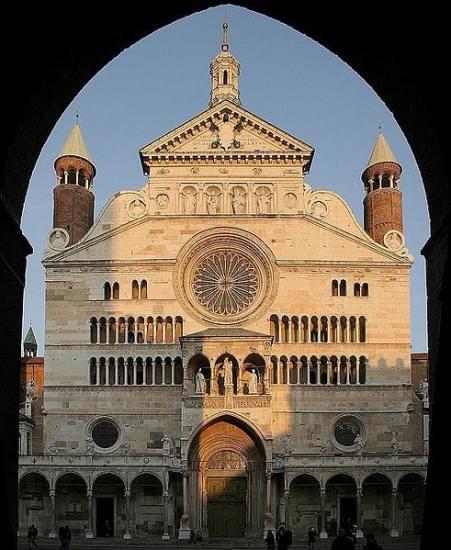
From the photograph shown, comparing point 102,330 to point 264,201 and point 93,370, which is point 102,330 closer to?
point 93,370

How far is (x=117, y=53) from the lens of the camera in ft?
53.2

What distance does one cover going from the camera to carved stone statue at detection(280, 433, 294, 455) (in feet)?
133

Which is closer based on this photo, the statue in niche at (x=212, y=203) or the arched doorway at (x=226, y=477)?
the arched doorway at (x=226, y=477)

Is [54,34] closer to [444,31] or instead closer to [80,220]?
[444,31]

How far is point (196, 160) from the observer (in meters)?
43.9

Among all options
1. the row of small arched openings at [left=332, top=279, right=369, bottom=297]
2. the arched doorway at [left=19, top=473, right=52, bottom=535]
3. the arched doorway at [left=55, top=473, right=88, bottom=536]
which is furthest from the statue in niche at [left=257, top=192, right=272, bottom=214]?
the arched doorway at [left=19, top=473, right=52, bottom=535]

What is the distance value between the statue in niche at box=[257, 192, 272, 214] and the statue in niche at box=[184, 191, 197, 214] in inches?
109

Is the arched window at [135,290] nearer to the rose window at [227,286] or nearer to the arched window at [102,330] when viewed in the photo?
the arched window at [102,330]

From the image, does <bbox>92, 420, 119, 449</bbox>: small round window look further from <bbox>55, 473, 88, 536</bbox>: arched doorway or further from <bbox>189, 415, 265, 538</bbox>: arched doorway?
<bbox>189, 415, 265, 538</bbox>: arched doorway

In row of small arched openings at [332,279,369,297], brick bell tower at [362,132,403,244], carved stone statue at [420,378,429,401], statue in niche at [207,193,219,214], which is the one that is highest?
brick bell tower at [362,132,403,244]

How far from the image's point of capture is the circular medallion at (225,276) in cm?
4256

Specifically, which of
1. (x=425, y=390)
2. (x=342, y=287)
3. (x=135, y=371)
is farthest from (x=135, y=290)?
(x=425, y=390)

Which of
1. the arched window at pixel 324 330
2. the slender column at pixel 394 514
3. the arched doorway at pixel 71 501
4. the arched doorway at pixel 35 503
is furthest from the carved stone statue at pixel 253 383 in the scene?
the arched doorway at pixel 35 503

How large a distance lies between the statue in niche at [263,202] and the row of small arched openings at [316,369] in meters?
6.40
